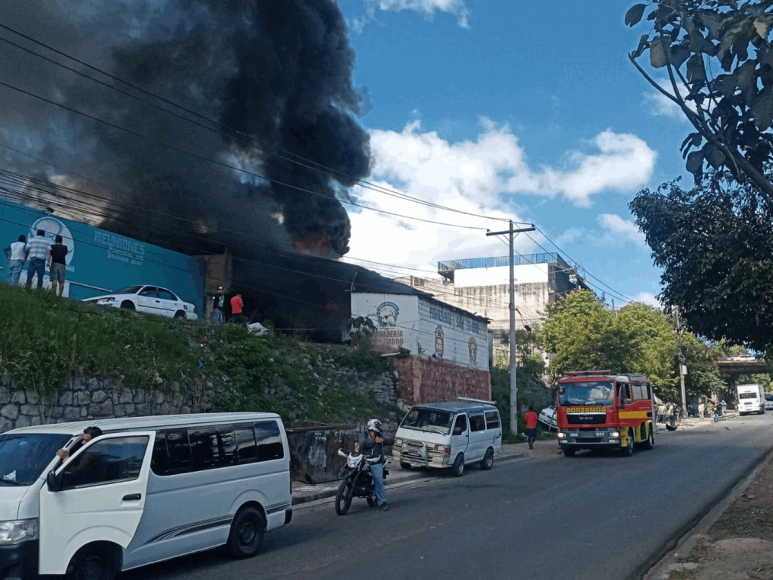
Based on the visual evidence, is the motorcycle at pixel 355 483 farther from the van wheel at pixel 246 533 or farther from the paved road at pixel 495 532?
the van wheel at pixel 246 533

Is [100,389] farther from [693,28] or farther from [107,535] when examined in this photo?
[693,28]

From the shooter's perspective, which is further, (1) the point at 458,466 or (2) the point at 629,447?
(2) the point at 629,447

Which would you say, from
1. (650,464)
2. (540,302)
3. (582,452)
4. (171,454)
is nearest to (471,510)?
(171,454)

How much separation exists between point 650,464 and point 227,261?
18.9 meters

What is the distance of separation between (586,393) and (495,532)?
1507 centimetres

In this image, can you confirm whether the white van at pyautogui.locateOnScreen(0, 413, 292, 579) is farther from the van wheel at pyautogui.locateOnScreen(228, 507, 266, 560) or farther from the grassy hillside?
the grassy hillside

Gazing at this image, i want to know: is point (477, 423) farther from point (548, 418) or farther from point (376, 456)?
point (548, 418)

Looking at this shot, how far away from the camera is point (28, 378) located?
1344 cm

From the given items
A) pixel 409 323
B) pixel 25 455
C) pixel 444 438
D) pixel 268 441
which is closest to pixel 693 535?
pixel 268 441

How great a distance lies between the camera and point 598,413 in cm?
2356

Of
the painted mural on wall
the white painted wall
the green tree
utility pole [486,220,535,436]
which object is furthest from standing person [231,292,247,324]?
the white painted wall

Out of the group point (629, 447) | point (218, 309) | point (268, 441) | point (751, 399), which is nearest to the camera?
point (268, 441)

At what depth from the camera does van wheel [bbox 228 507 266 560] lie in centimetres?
855

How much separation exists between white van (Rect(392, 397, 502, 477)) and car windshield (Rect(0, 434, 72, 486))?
39.3 ft
